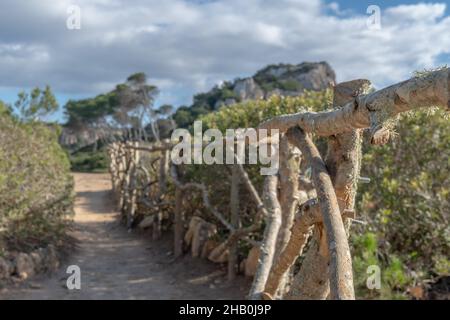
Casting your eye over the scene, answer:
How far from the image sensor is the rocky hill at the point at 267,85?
36750 millimetres

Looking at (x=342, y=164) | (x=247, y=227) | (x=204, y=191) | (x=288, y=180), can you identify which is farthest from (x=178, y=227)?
(x=342, y=164)

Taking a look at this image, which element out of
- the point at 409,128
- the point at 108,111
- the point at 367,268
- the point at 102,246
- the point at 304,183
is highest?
the point at 108,111

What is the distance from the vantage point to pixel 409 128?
6.31m

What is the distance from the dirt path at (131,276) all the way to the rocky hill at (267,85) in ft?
77.8

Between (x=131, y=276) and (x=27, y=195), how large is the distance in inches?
80.0

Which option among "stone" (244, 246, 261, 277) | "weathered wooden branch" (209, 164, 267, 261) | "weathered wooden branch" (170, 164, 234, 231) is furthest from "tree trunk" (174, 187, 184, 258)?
"stone" (244, 246, 261, 277)

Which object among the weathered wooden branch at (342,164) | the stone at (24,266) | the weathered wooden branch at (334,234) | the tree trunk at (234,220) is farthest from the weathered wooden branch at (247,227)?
the weathered wooden branch at (334,234)

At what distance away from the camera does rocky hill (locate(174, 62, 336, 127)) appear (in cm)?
3675

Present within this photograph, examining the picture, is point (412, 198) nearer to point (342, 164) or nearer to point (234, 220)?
point (234, 220)

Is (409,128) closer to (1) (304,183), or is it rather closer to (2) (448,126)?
(2) (448,126)

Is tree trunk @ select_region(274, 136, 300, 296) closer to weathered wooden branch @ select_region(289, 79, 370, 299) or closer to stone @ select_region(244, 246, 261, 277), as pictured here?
weathered wooden branch @ select_region(289, 79, 370, 299)

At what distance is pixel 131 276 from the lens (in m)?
8.05
